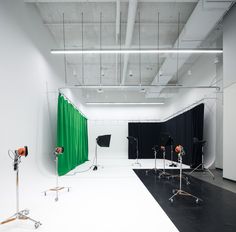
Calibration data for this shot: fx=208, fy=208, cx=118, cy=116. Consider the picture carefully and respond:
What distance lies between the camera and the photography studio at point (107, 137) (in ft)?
9.53

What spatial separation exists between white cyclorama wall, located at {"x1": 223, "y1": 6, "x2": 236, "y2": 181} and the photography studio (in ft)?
0.08

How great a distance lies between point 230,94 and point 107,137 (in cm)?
411

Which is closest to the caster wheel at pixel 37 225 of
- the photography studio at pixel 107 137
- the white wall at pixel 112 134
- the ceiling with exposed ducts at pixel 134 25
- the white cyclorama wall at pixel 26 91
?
the photography studio at pixel 107 137

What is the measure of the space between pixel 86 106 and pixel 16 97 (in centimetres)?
937

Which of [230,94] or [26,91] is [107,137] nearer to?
[26,91]


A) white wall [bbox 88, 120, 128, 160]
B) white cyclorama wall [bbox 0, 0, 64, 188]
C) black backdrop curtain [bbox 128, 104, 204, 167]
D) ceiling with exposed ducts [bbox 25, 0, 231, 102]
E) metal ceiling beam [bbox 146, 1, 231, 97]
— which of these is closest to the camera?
white cyclorama wall [bbox 0, 0, 64, 188]

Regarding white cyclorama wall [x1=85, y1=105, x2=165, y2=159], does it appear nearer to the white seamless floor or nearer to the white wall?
the white wall

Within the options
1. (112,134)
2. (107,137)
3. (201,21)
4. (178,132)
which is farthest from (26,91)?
(112,134)

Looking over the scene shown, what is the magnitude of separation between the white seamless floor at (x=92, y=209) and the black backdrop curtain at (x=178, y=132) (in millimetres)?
3014

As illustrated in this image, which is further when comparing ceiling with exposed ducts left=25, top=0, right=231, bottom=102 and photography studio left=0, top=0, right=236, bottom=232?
ceiling with exposed ducts left=25, top=0, right=231, bottom=102

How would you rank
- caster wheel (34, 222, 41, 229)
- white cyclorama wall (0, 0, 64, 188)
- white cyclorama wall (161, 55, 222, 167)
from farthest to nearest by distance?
white cyclorama wall (161, 55, 222, 167) → white cyclorama wall (0, 0, 64, 188) → caster wheel (34, 222, 41, 229)

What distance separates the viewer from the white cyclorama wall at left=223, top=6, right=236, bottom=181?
5109 mm

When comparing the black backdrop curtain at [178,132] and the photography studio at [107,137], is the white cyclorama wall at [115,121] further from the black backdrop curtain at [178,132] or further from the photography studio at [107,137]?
the photography studio at [107,137]

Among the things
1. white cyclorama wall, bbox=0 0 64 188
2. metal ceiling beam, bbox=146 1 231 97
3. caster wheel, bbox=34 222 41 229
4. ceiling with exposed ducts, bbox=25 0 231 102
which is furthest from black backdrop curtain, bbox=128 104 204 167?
caster wheel, bbox=34 222 41 229
